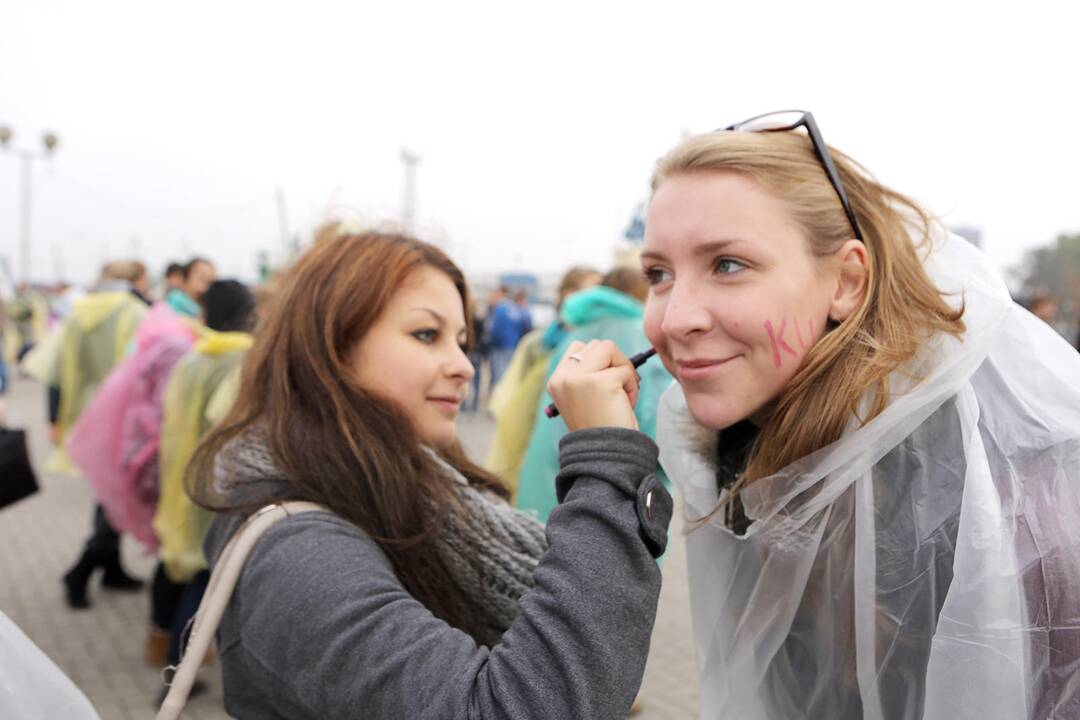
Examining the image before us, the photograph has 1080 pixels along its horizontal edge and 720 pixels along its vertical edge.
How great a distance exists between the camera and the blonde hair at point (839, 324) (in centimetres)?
121

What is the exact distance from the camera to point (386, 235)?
1760 millimetres

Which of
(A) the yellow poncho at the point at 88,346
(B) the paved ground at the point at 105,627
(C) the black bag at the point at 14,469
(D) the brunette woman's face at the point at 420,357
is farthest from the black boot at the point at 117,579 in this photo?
(D) the brunette woman's face at the point at 420,357

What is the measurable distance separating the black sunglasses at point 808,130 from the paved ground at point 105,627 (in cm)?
304

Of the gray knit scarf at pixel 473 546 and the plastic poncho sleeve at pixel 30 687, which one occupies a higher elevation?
the gray knit scarf at pixel 473 546

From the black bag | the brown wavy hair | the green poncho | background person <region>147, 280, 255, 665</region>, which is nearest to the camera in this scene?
the brown wavy hair

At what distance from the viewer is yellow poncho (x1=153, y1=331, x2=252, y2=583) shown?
11.8 feet

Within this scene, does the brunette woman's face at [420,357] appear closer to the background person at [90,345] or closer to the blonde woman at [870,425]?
the blonde woman at [870,425]

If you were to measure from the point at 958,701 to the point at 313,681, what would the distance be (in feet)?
2.91

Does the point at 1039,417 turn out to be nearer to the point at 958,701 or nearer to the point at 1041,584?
the point at 1041,584

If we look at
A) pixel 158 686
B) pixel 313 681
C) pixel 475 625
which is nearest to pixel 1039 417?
pixel 475 625

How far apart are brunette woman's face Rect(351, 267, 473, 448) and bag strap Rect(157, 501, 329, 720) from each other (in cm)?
35

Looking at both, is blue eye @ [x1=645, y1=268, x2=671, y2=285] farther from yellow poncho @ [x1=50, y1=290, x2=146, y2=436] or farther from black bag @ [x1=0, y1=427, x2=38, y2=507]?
yellow poncho @ [x1=50, y1=290, x2=146, y2=436]

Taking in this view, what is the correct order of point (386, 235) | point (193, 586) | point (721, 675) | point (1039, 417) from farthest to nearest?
point (193, 586) → point (386, 235) → point (721, 675) → point (1039, 417)

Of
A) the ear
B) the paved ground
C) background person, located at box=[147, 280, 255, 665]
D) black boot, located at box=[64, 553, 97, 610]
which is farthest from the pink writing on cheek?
black boot, located at box=[64, 553, 97, 610]
